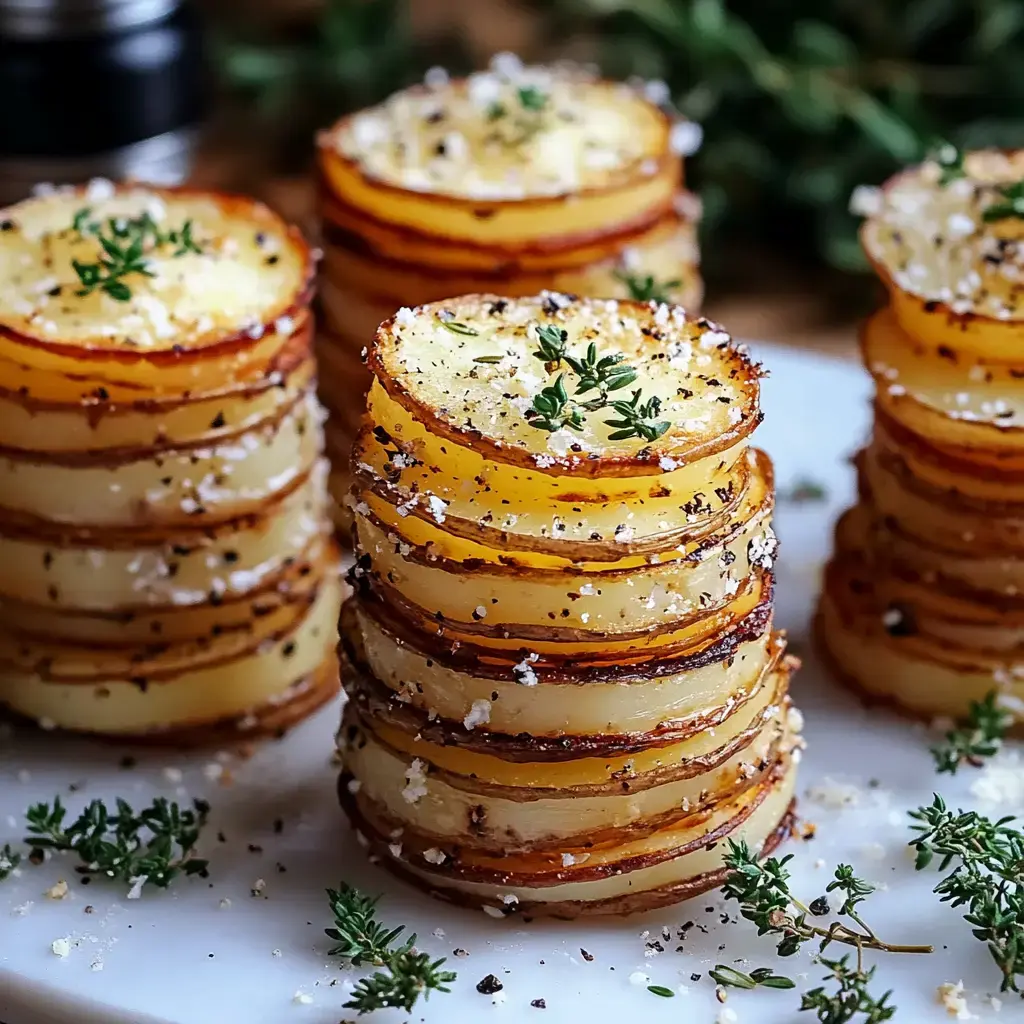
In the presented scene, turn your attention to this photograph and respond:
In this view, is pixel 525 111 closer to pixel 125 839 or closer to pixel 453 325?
pixel 453 325

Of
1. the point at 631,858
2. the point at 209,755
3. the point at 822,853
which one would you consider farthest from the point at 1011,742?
the point at 209,755

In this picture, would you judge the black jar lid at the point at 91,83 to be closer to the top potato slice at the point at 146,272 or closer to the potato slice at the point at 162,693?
the top potato slice at the point at 146,272

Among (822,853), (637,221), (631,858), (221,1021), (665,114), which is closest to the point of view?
(221,1021)

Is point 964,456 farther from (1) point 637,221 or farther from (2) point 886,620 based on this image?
(1) point 637,221

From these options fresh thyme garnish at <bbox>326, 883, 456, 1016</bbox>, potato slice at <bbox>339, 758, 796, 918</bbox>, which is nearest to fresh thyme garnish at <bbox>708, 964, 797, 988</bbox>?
potato slice at <bbox>339, 758, 796, 918</bbox>

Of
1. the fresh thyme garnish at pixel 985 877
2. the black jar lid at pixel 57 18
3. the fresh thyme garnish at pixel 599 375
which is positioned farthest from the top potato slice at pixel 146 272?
the black jar lid at pixel 57 18
